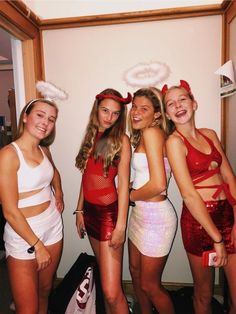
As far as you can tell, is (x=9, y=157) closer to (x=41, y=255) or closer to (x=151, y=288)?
(x=41, y=255)

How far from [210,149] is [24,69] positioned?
1.74m

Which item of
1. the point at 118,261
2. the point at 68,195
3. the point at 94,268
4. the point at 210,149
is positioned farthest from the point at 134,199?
the point at 68,195

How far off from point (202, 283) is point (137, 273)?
49cm

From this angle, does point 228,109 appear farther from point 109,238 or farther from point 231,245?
point 109,238

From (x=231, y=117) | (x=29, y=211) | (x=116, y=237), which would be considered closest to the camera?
(x=29, y=211)

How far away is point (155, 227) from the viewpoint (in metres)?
1.71

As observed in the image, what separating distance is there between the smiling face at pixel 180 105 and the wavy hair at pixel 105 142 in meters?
0.36

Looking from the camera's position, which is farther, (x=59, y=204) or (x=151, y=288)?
(x=59, y=204)

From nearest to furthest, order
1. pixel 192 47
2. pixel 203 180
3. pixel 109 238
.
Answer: pixel 203 180 → pixel 109 238 → pixel 192 47

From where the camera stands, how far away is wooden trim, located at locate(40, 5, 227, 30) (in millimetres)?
2148

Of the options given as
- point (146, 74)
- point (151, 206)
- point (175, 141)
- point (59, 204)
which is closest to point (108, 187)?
point (151, 206)

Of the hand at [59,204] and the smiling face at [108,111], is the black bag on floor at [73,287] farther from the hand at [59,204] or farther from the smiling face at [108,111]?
the smiling face at [108,111]

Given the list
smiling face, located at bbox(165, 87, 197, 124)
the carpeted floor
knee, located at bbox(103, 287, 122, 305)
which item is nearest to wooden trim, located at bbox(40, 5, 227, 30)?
smiling face, located at bbox(165, 87, 197, 124)

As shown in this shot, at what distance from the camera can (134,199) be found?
1.78 m
